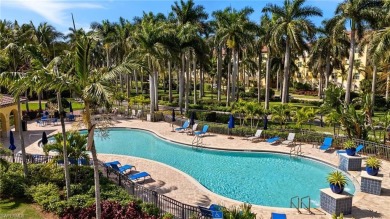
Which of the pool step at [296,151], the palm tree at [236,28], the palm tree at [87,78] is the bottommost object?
the pool step at [296,151]

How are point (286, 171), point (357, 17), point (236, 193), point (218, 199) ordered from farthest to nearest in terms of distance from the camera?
point (357, 17)
point (286, 171)
point (236, 193)
point (218, 199)

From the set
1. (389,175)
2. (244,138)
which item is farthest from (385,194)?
(244,138)

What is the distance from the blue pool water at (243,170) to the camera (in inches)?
637

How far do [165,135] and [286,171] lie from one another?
11.8 m

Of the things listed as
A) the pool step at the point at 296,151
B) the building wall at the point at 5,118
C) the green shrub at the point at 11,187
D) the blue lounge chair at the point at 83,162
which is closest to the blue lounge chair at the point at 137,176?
the blue lounge chair at the point at 83,162

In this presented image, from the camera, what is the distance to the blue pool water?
16.2 m

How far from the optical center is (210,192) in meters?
15.3

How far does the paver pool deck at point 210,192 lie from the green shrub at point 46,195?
3222 millimetres

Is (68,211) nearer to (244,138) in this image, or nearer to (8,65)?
(8,65)

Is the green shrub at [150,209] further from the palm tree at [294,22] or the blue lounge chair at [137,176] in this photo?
the palm tree at [294,22]

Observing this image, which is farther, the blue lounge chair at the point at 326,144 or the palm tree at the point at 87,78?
the blue lounge chair at the point at 326,144

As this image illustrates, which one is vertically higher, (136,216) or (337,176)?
(337,176)

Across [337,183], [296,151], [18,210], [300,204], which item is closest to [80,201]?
[18,210]

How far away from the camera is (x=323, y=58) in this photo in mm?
50719
